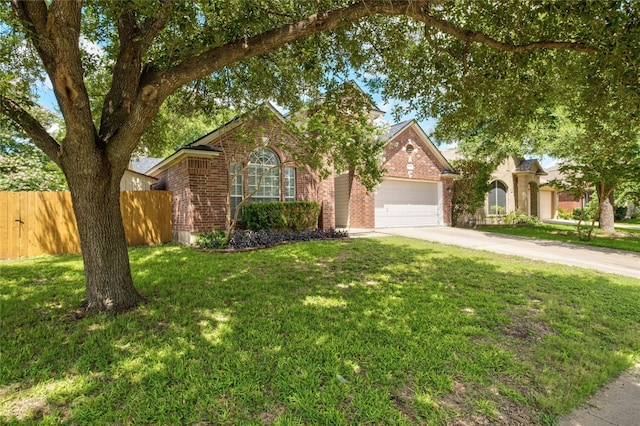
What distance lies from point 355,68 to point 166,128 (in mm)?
7002

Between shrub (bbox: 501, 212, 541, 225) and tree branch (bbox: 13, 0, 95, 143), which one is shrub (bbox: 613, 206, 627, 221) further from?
tree branch (bbox: 13, 0, 95, 143)

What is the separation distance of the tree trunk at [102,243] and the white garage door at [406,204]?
12364mm

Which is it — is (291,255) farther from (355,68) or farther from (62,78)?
(62,78)

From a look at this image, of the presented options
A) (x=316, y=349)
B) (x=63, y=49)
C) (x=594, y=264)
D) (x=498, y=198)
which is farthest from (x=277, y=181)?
(x=498, y=198)

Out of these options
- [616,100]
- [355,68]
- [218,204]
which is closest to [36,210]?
[218,204]

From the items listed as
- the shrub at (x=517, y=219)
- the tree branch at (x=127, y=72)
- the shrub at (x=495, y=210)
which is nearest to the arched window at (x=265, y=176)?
the tree branch at (x=127, y=72)

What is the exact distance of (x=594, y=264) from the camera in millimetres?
8297

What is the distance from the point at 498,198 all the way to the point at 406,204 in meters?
8.55

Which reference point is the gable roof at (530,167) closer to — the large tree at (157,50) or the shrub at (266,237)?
the shrub at (266,237)

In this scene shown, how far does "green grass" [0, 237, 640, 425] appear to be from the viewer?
2459mm

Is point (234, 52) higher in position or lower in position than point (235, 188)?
higher

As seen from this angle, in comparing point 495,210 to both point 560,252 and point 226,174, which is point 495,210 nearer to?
point 560,252

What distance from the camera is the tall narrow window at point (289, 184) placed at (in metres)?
12.5

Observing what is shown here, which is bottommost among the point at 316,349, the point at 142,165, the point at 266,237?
the point at 316,349
